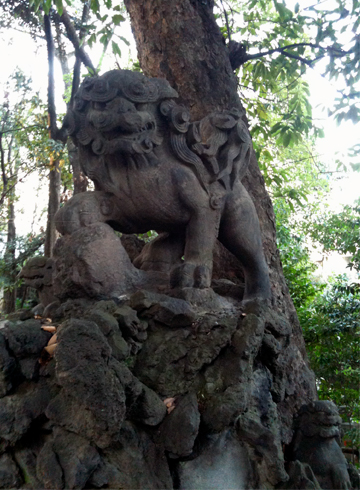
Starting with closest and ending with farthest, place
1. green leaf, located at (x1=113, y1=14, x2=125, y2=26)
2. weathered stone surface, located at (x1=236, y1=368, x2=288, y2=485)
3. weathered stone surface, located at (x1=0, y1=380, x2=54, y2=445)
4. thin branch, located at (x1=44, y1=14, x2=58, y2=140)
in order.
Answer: weathered stone surface, located at (x1=0, y1=380, x2=54, y2=445)
weathered stone surface, located at (x1=236, y1=368, x2=288, y2=485)
green leaf, located at (x1=113, y1=14, x2=125, y2=26)
thin branch, located at (x1=44, y1=14, x2=58, y2=140)

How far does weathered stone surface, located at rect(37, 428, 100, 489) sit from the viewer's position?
145 cm

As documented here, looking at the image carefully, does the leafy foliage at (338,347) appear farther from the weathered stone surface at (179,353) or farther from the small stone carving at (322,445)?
the weathered stone surface at (179,353)

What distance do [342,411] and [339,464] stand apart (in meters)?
3.08

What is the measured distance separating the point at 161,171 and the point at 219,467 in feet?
4.54

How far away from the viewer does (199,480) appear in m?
1.74

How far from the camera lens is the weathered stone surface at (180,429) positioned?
1.66 metres

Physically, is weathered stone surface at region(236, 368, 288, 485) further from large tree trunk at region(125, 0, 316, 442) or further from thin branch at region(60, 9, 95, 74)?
thin branch at region(60, 9, 95, 74)

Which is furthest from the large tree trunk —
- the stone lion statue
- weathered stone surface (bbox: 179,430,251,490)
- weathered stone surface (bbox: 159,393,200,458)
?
weathered stone surface (bbox: 159,393,200,458)

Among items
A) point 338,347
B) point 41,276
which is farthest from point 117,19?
point 338,347

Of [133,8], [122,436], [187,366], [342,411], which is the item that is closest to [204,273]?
[187,366]

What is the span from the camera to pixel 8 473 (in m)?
1.52

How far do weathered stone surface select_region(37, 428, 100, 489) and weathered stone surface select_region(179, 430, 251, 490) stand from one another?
1.31 feet

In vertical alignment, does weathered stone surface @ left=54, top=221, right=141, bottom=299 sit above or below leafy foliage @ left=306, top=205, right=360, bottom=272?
below

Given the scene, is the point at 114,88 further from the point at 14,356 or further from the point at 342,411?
the point at 342,411
